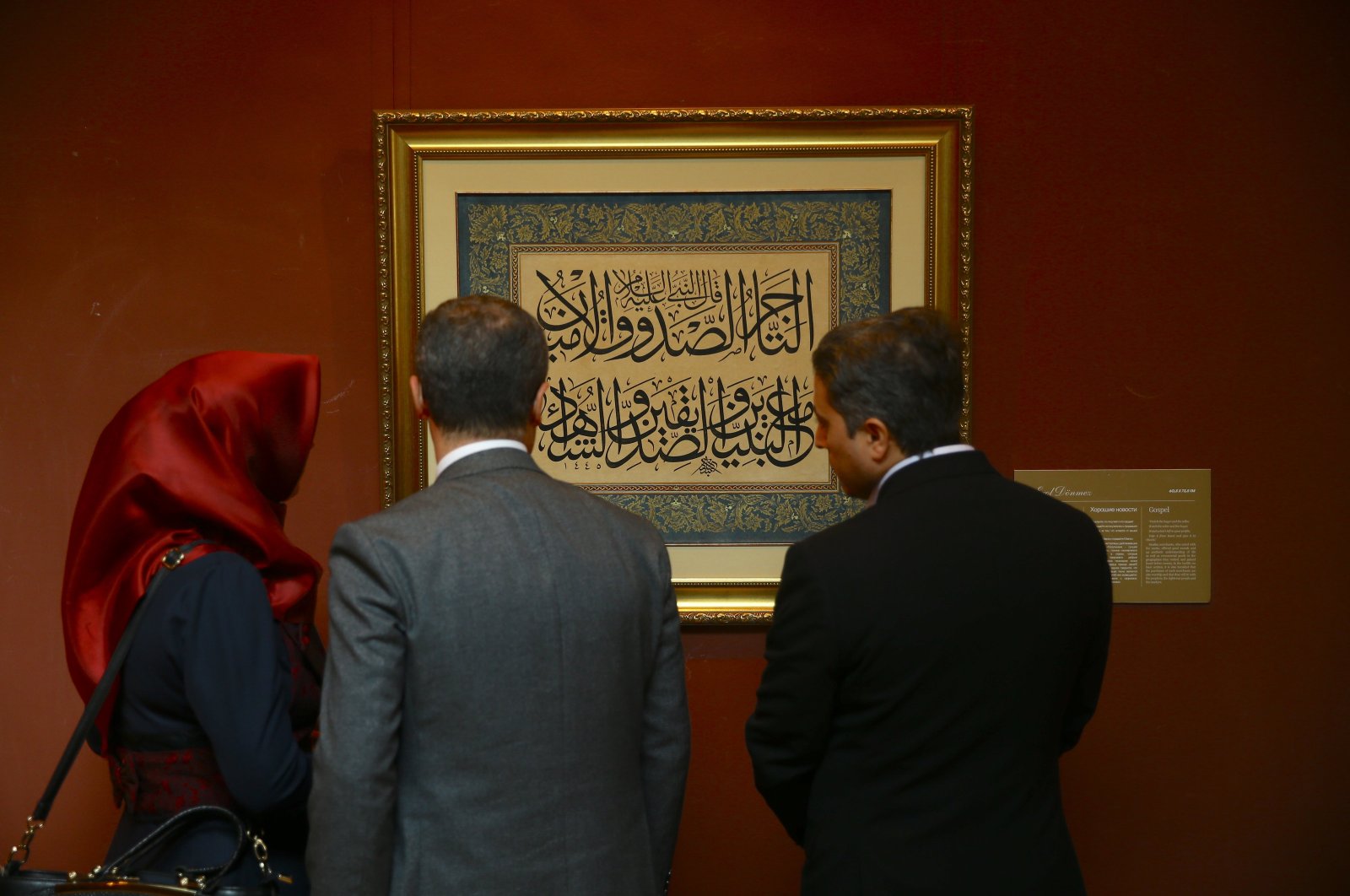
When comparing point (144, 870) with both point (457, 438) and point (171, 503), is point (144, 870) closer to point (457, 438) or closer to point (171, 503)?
point (171, 503)

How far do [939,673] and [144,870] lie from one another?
1085 millimetres

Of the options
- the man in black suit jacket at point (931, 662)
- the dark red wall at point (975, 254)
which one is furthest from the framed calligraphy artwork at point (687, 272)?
the man in black suit jacket at point (931, 662)

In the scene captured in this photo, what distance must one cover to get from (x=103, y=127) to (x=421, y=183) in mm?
700

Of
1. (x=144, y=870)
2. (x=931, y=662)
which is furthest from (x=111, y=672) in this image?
(x=931, y=662)

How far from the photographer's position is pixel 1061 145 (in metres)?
2.09

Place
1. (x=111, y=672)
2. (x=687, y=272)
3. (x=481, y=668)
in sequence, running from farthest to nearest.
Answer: (x=687, y=272)
(x=111, y=672)
(x=481, y=668)

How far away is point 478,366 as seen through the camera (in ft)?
4.08

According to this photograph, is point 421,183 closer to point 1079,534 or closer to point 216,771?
point 216,771

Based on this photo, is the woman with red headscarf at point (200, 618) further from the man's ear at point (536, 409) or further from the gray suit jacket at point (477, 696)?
the man's ear at point (536, 409)

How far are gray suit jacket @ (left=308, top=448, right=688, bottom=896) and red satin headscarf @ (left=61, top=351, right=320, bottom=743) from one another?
28 cm

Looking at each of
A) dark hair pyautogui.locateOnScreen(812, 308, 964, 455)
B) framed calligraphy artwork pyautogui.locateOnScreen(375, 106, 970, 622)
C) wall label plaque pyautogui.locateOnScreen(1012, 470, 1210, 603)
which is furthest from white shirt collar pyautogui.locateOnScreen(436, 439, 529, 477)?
wall label plaque pyautogui.locateOnScreen(1012, 470, 1210, 603)

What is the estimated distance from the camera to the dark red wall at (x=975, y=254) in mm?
2082

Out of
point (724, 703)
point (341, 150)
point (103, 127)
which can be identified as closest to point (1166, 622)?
point (724, 703)

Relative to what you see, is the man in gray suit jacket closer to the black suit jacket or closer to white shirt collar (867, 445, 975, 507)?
A: the black suit jacket
